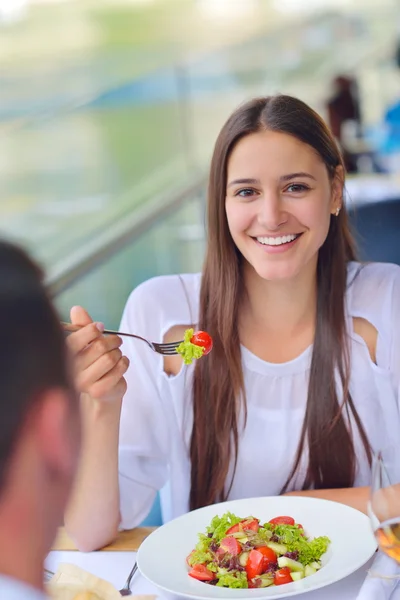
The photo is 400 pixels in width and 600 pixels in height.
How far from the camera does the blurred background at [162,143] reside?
10.9 ft

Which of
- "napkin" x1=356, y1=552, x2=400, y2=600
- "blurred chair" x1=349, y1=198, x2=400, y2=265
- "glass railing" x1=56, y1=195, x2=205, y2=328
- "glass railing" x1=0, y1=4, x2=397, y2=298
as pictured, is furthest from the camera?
"glass railing" x1=0, y1=4, x2=397, y2=298

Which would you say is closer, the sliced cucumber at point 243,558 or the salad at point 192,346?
the sliced cucumber at point 243,558

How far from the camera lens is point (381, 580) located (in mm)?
1305

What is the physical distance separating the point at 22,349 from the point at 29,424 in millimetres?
52

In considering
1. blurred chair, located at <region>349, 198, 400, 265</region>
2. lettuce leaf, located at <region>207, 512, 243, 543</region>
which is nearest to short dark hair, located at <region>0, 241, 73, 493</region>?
lettuce leaf, located at <region>207, 512, 243, 543</region>

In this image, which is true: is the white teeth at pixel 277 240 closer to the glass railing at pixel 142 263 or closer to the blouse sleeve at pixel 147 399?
the blouse sleeve at pixel 147 399

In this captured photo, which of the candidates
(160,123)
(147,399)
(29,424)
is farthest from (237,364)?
(160,123)

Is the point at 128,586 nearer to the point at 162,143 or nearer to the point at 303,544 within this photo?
the point at 303,544

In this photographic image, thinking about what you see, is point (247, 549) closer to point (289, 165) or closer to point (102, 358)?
point (102, 358)

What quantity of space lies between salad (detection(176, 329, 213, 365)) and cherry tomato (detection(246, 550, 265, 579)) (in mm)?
355

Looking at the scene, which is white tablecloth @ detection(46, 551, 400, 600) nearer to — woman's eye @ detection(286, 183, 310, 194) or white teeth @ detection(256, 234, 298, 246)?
white teeth @ detection(256, 234, 298, 246)

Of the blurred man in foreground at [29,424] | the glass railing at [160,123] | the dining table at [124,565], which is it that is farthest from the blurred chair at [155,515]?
the glass railing at [160,123]

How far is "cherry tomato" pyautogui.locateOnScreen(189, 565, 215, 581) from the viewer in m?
1.39

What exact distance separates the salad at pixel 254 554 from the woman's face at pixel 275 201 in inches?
22.3
